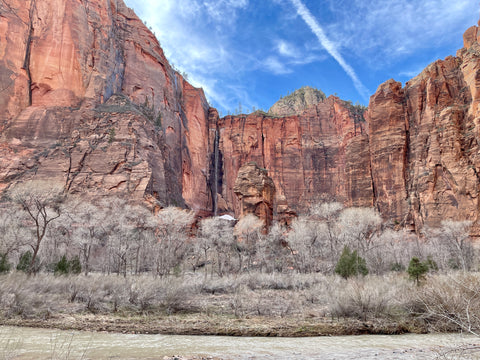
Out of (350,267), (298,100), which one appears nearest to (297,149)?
(298,100)

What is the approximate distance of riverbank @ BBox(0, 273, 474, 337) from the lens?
12.6 meters

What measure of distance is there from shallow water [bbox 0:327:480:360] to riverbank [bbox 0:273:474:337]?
0.81 m

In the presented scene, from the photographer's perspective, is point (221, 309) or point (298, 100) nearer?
point (221, 309)

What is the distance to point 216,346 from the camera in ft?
35.5

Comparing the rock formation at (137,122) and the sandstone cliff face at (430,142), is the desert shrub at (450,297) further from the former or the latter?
the sandstone cliff face at (430,142)

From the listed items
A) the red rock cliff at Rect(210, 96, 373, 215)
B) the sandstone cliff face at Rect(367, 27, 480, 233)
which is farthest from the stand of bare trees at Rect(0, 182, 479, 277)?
the red rock cliff at Rect(210, 96, 373, 215)

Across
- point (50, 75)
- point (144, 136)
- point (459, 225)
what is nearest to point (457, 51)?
point (459, 225)

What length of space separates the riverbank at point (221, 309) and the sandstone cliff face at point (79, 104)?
29125 millimetres

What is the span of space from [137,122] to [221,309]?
1632 inches

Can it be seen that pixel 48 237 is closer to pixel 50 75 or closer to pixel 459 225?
pixel 50 75

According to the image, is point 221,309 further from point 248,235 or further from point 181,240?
point 181,240

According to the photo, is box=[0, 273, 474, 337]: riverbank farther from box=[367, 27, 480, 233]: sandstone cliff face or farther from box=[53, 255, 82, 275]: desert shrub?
box=[367, 27, 480, 233]: sandstone cliff face

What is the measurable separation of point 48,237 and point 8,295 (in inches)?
937

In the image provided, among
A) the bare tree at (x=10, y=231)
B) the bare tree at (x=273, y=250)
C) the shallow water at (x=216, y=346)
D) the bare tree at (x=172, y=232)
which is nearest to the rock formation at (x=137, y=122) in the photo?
the bare tree at (x=273, y=250)
